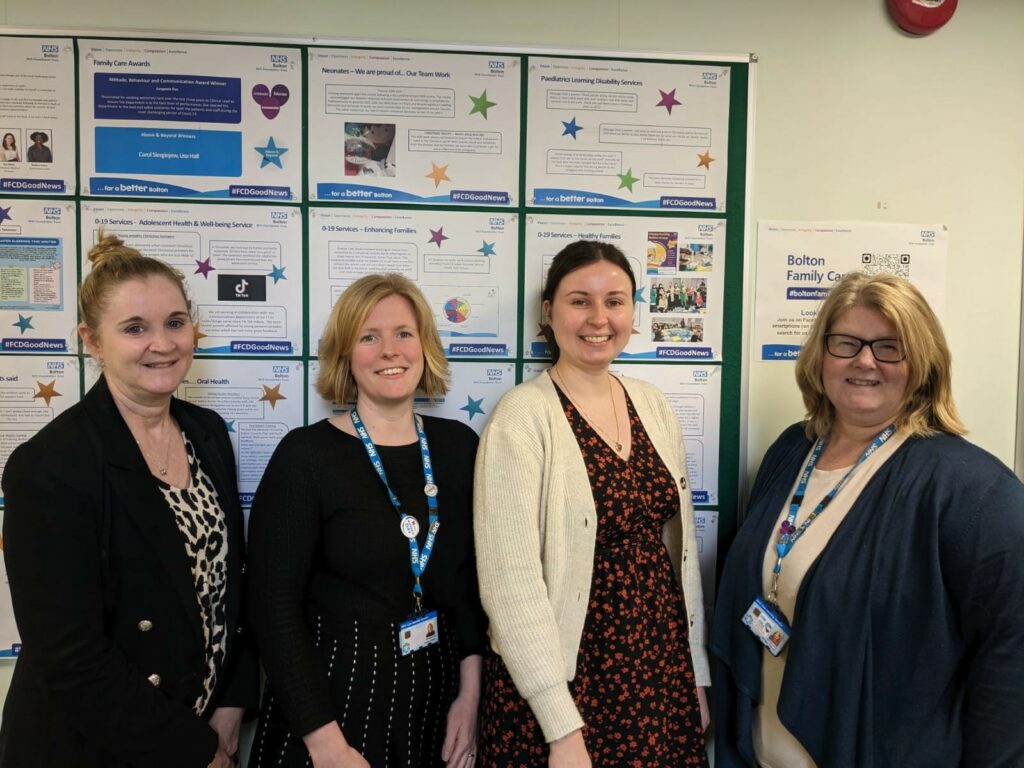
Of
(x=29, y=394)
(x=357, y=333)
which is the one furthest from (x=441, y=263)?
(x=29, y=394)

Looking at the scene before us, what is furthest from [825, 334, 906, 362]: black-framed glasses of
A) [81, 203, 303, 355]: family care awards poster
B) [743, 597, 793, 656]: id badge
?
[81, 203, 303, 355]: family care awards poster

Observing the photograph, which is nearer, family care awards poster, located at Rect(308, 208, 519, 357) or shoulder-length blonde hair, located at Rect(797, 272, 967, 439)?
shoulder-length blonde hair, located at Rect(797, 272, 967, 439)

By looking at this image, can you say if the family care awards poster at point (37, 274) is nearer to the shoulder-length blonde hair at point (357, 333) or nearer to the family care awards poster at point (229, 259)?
the family care awards poster at point (229, 259)

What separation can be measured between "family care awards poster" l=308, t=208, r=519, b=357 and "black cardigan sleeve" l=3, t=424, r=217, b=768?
0.76m

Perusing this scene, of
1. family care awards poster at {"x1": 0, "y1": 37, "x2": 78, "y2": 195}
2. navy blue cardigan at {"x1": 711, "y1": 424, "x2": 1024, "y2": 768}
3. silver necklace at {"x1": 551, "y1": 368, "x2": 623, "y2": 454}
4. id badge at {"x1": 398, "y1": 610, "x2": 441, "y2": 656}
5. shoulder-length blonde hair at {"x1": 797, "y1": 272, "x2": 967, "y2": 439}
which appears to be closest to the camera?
navy blue cardigan at {"x1": 711, "y1": 424, "x2": 1024, "y2": 768}

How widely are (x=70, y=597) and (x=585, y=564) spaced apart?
3.51ft

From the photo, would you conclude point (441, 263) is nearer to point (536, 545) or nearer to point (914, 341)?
point (536, 545)

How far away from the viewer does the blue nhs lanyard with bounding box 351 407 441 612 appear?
148cm

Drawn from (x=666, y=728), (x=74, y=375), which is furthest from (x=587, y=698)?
(x=74, y=375)

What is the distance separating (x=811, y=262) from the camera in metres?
1.98

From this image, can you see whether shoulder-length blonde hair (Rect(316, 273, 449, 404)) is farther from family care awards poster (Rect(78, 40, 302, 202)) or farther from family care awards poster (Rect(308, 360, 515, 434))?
family care awards poster (Rect(78, 40, 302, 202))

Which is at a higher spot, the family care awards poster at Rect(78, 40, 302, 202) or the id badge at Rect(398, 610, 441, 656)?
the family care awards poster at Rect(78, 40, 302, 202)

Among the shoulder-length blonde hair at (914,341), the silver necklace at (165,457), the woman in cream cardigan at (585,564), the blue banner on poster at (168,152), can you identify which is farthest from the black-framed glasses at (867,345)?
the blue banner on poster at (168,152)

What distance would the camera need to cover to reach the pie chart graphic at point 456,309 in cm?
190
